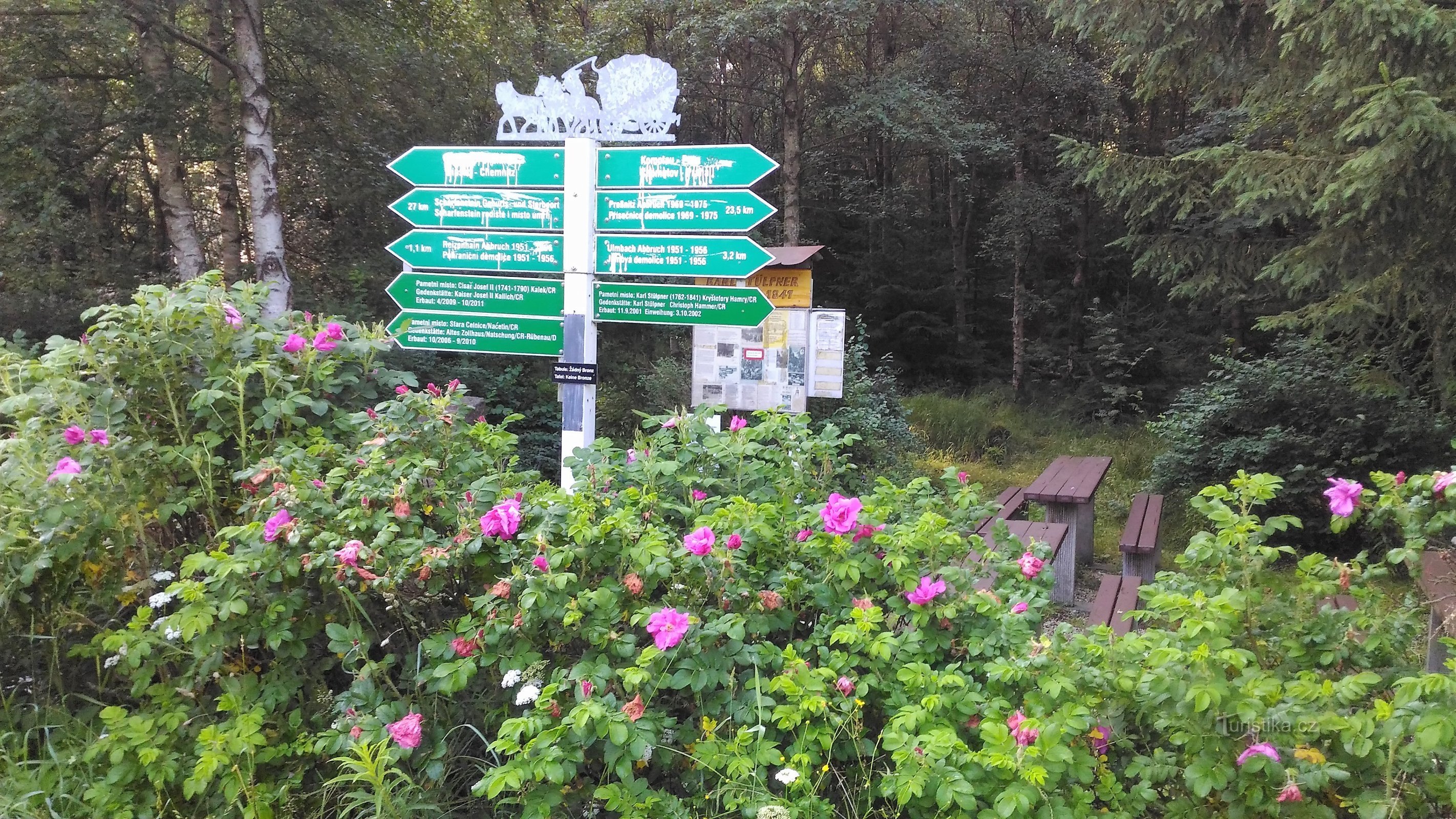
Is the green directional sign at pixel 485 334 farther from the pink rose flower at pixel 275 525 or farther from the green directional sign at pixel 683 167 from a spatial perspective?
the pink rose flower at pixel 275 525

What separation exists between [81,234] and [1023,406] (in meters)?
12.7

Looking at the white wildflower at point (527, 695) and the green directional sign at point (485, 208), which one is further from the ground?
the green directional sign at point (485, 208)

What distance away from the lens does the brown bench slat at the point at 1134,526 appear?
511 cm

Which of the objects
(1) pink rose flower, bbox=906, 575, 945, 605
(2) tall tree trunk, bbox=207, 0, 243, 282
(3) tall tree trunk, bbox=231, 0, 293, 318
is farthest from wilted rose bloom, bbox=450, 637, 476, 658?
(2) tall tree trunk, bbox=207, 0, 243, 282

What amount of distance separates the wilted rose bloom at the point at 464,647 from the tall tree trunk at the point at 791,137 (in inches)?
385

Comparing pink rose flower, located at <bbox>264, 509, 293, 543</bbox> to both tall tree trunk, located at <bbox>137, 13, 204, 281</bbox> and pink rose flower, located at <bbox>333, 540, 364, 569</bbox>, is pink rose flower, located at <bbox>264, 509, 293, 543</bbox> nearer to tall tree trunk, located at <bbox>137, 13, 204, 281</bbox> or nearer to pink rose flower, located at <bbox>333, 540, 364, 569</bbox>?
pink rose flower, located at <bbox>333, 540, 364, 569</bbox>

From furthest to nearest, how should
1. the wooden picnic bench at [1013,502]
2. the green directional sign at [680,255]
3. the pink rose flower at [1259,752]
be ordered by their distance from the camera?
the wooden picnic bench at [1013,502]
the green directional sign at [680,255]
the pink rose flower at [1259,752]

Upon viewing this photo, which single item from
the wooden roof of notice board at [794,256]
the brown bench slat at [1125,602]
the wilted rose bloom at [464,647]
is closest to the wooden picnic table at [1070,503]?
the brown bench slat at [1125,602]

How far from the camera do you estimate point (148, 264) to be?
28.8 feet

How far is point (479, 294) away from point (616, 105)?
1.07 meters

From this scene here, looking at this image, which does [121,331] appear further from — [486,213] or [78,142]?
[78,142]

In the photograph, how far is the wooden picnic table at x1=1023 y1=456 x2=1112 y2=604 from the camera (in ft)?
17.7

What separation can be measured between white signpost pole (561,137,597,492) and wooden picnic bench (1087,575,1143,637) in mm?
2342

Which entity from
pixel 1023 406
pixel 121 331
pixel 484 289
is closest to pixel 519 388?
pixel 484 289
